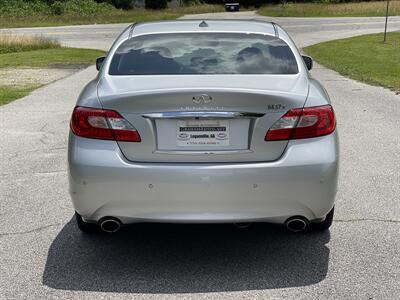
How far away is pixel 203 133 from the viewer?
11.8 feet

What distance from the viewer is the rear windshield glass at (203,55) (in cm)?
415

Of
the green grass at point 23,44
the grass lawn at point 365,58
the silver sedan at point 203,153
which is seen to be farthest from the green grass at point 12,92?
the green grass at point 23,44

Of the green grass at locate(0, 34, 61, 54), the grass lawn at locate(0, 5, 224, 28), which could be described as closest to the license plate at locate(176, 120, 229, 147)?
the green grass at locate(0, 34, 61, 54)

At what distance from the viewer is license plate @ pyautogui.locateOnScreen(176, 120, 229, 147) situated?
3.57 meters

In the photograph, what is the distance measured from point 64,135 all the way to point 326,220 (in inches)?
194

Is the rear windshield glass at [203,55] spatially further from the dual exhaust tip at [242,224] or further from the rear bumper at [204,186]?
the dual exhaust tip at [242,224]

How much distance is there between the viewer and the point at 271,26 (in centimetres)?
506

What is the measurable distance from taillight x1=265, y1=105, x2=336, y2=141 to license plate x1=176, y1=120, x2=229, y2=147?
28cm

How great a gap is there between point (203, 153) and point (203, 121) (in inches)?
7.8

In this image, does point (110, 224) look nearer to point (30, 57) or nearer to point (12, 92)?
point (12, 92)

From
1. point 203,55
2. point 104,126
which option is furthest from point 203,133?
point 203,55

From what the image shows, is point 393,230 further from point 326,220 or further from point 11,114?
point 11,114

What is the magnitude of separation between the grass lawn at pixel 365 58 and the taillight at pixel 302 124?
31.9ft

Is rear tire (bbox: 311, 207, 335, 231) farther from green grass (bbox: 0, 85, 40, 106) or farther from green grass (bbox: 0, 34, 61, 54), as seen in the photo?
green grass (bbox: 0, 34, 61, 54)
